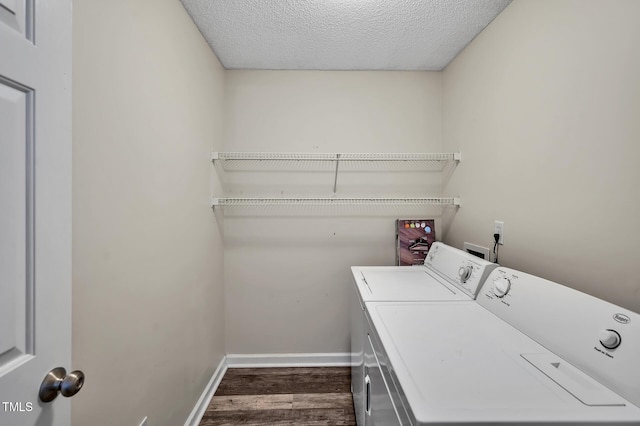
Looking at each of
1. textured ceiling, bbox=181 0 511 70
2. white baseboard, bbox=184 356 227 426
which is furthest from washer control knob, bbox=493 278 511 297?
white baseboard, bbox=184 356 227 426

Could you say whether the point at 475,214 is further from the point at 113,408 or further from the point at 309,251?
the point at 113,408

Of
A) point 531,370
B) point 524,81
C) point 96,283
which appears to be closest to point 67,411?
point 96,283

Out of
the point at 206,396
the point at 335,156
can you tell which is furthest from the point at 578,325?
the point at 206,396

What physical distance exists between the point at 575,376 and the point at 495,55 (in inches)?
63.9

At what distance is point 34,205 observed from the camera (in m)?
0.54

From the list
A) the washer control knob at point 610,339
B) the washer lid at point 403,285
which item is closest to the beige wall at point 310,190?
the washer lid at point 403,285

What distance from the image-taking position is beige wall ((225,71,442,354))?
201cm

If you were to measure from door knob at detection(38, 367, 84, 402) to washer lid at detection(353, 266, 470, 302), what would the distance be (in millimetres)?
1080

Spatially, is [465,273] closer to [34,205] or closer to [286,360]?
[286,360]

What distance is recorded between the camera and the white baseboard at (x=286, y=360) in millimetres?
2047

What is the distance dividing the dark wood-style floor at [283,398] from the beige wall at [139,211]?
0.83 ft

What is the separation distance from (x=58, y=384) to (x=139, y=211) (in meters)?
0.65

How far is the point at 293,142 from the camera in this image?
201 cm

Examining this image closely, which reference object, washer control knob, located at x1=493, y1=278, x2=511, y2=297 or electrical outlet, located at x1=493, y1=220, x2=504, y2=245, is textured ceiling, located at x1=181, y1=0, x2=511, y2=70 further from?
washer control knob, located at x1=493, y1=278, x2=511, y2=297
